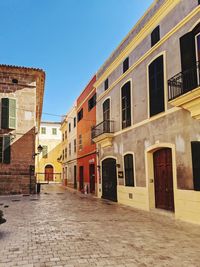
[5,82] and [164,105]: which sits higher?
[5,82]

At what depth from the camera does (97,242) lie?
6.02 m

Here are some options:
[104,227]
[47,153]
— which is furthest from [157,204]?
[47,153]

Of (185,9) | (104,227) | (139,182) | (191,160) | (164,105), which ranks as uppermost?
(185,9)

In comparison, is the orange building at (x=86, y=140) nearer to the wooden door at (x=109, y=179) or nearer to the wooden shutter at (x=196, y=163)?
the wooden door at (x=109, y=179)

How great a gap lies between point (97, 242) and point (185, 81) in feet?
20.2

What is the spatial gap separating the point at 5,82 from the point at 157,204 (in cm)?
1445

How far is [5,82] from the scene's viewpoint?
753 inches

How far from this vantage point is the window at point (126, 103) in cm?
1361

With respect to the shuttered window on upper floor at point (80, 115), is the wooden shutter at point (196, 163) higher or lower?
lower

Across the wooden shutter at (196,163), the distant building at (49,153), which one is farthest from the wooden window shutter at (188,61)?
the distant building at (49,153)

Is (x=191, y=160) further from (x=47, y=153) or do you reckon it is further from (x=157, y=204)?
(x=47, y=153)

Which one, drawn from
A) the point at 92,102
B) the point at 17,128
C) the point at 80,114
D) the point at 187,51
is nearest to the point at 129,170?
the point at 187,51

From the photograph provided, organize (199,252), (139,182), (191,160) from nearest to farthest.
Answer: (199,252) → (191,160) → (139,182)

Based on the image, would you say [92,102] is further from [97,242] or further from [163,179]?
[97,242]
